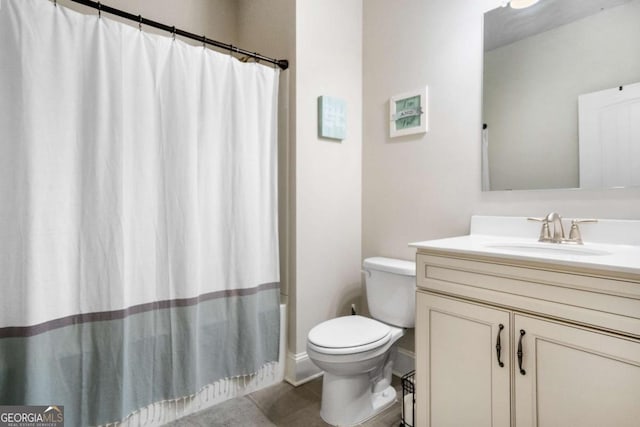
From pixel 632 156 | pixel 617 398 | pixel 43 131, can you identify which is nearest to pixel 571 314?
pixel 617 398

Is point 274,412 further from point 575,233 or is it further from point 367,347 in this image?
point 575,233

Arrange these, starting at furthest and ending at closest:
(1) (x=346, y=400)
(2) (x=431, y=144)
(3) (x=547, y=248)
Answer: (2) (x=431, y=144) → (1) (x=346, y=400) → (3) (x=547, y=248)

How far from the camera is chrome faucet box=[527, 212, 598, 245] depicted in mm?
1352

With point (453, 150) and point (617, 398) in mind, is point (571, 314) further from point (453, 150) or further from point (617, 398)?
point (453, 150)

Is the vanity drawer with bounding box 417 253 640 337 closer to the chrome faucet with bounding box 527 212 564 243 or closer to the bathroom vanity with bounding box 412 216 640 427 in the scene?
the bathroom vanity with bounding box 412 216 640 427

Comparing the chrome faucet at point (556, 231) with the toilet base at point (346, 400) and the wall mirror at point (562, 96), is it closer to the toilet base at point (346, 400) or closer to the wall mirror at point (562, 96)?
the wall mirror at point (562, 96)

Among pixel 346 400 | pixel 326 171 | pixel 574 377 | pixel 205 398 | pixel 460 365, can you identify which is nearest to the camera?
pixel 574 377

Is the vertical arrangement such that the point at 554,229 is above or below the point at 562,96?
below

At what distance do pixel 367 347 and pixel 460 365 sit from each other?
44cm

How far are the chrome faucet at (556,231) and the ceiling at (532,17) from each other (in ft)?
2.80

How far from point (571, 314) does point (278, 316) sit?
139 cm

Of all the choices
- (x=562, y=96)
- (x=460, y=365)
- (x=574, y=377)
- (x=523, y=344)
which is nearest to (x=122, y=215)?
(x=460, y=365)

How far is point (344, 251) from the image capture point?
221 centimetres

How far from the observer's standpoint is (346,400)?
1594 mm
